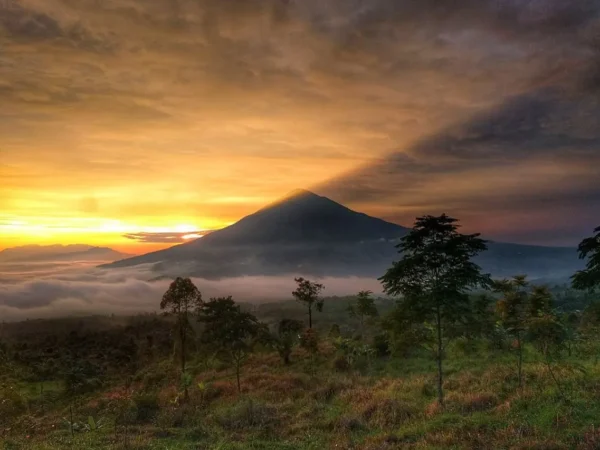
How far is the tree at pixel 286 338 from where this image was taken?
42562 mm

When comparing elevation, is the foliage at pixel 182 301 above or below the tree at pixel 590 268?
below

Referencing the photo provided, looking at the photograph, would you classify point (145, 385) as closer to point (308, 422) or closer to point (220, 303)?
point (220, 303)

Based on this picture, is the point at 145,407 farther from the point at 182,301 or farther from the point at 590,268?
the point at 590,268

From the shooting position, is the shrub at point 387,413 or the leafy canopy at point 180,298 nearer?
the shrub at point 387,413

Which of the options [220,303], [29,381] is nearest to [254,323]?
[220,303]

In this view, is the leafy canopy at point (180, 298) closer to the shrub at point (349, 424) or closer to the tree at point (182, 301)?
the tree at point (182, 301)

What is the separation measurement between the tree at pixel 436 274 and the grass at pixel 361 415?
3382 millimetres

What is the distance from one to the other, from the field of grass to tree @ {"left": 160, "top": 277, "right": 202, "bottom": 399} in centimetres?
520

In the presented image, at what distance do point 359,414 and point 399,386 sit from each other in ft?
23.7

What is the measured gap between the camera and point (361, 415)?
2059 cm

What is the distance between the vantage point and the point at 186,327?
34.8 meters

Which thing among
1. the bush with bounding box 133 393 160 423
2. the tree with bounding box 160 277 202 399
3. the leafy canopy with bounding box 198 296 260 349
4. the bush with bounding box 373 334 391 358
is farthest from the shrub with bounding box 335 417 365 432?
the bush with bounding box 373 334 391 358

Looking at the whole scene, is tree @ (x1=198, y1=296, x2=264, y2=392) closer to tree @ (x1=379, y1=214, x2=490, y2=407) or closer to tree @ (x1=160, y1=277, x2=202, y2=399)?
tree @ (x1=160, y1=277, x2=202, y2=399)

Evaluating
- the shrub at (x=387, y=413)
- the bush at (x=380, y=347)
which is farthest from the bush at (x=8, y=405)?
the bush at (x=380, y=347)
